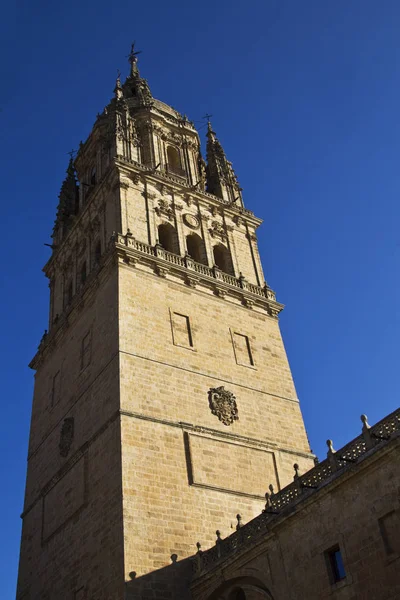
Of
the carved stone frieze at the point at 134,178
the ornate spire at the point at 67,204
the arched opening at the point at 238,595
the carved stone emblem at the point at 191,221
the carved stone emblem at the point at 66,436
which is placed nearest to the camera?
the arched opening at the point at 238,595

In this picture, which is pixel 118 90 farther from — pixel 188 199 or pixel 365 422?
pixel 365 422

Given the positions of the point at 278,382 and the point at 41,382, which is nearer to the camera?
the point at 278,382

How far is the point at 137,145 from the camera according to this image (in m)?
34.9

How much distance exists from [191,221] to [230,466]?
1342cm

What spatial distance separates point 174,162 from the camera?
37.5 meters

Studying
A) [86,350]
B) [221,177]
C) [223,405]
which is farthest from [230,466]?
[221,177]

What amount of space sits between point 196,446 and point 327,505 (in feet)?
25.7

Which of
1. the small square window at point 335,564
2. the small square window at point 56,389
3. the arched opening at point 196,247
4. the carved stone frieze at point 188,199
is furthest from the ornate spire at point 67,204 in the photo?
the small square window at point 335,564

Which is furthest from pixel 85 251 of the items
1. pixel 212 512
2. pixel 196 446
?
pixel 212 512

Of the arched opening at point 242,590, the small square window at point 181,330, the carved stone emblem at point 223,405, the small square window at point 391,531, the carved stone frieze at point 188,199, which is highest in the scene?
the carved stone frieze at point 188,199

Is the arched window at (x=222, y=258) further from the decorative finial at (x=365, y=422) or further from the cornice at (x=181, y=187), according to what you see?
the decorative finial at (x=365, y=422)

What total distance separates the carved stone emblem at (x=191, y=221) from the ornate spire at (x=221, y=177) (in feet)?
10.6

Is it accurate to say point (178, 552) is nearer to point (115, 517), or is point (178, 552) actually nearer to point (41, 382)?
point (115, 517)

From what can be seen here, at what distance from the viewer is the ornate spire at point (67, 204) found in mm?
37281
